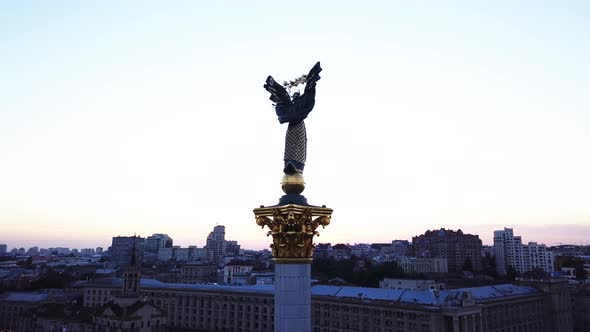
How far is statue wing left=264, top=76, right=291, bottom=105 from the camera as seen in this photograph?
15.9 metres

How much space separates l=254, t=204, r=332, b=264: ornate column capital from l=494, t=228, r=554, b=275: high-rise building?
177498 mm

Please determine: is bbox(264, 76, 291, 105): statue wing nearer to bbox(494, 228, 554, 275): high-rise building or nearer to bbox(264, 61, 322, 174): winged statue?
bbox(264, 61, 322, 174): winged statue

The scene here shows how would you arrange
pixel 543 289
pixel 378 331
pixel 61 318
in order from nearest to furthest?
pixel 378 331 → pixel 61 318 → pixel 543 289

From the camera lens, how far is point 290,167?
15.2 meters

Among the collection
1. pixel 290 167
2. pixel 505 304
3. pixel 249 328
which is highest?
pixel 290 167

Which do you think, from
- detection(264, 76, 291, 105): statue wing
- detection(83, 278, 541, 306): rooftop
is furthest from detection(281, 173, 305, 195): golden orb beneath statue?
detection(83, 278, 541, 306): rooftop

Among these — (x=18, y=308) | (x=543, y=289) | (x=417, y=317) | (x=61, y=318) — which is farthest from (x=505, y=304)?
(x=18, y=308)

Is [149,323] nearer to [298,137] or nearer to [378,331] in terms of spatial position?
[378,331]

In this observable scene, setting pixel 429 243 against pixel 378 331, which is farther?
pixel 429 243

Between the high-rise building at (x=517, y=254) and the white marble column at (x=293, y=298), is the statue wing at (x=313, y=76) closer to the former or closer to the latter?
the white marble column at (x=293, y=298)

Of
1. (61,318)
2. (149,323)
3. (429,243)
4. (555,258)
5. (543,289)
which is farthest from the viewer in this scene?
(429,243)

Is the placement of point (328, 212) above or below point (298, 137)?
below

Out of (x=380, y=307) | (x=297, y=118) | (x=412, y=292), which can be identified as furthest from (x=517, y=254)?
(x=297, y=118)

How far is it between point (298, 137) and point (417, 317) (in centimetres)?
5274
